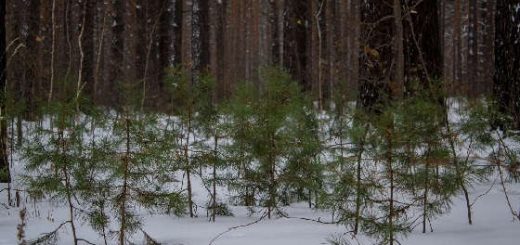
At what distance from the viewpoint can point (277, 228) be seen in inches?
148

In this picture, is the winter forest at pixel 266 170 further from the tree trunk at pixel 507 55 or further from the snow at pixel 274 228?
the tree trunk at pixel 507 55

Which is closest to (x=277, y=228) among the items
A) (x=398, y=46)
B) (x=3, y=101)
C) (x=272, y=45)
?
(x=398, y=46)

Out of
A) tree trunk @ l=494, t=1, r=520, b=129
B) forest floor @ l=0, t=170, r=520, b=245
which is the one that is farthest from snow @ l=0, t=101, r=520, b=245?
tree trunk @ l=494, t=1, r=520, b=129

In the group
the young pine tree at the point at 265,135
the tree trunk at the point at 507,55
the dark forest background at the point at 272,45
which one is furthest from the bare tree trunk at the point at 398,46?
the tree trunk at the point at 507,55

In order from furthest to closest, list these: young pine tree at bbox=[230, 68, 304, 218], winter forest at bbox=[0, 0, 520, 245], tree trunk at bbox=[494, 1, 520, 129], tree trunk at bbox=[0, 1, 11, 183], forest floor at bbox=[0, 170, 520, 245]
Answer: tree trunk at bbox=[494, 1, 520, 129] < tree trunk at bbox=[0, 1, 11, 183] < young pine tree at bbox=[230, 68, 304, 218] < forest floor at bbox=[0, 170, 520, 245] < winter forest at bbox=[0, 0, 520, 245]

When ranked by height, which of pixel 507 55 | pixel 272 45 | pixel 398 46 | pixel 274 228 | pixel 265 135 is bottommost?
pixel 274 228

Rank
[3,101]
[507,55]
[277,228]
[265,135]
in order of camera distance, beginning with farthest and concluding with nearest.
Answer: [507,55]
[3,101]
[265,135]
[277,228]

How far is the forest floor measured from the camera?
341cm

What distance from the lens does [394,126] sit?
3.23 m

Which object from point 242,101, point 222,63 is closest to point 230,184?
point 242,101

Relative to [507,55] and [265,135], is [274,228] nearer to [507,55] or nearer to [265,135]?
[265,135]

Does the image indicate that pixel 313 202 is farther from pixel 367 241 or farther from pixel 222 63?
pixel 222 63

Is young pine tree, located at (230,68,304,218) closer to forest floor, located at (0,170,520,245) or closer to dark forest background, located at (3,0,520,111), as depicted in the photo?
forest floor, located at (0,170,520,245)

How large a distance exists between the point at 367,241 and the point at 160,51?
33.6ft
